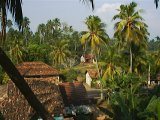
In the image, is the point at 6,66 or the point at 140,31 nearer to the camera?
the point at 6,66

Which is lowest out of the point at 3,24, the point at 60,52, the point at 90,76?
the point at 90,76

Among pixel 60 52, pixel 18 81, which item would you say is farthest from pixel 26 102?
pixel 60 52

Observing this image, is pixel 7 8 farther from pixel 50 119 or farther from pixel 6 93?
pixel 6 93

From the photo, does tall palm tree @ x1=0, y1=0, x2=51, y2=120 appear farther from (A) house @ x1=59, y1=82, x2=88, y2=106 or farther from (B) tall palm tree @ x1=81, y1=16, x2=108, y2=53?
(B) tall palm tree @ x1=81, y1=16, x2=108, y2=53

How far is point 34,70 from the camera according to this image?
48.2m

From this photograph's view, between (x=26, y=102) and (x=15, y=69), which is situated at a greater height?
(x=15, y=69)

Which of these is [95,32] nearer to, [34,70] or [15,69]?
[34,70]

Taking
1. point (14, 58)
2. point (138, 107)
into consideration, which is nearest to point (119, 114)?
point (138, 107)

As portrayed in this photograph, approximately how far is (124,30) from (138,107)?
26.6 metres

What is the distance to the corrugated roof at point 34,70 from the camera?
4744 cm

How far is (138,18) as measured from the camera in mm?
46281

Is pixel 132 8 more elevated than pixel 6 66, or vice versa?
pixel 132 8

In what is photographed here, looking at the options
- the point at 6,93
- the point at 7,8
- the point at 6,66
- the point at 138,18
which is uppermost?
the point at 138,18

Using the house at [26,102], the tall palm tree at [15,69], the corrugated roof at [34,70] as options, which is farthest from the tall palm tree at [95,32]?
the tall palm tree at [15,69]
